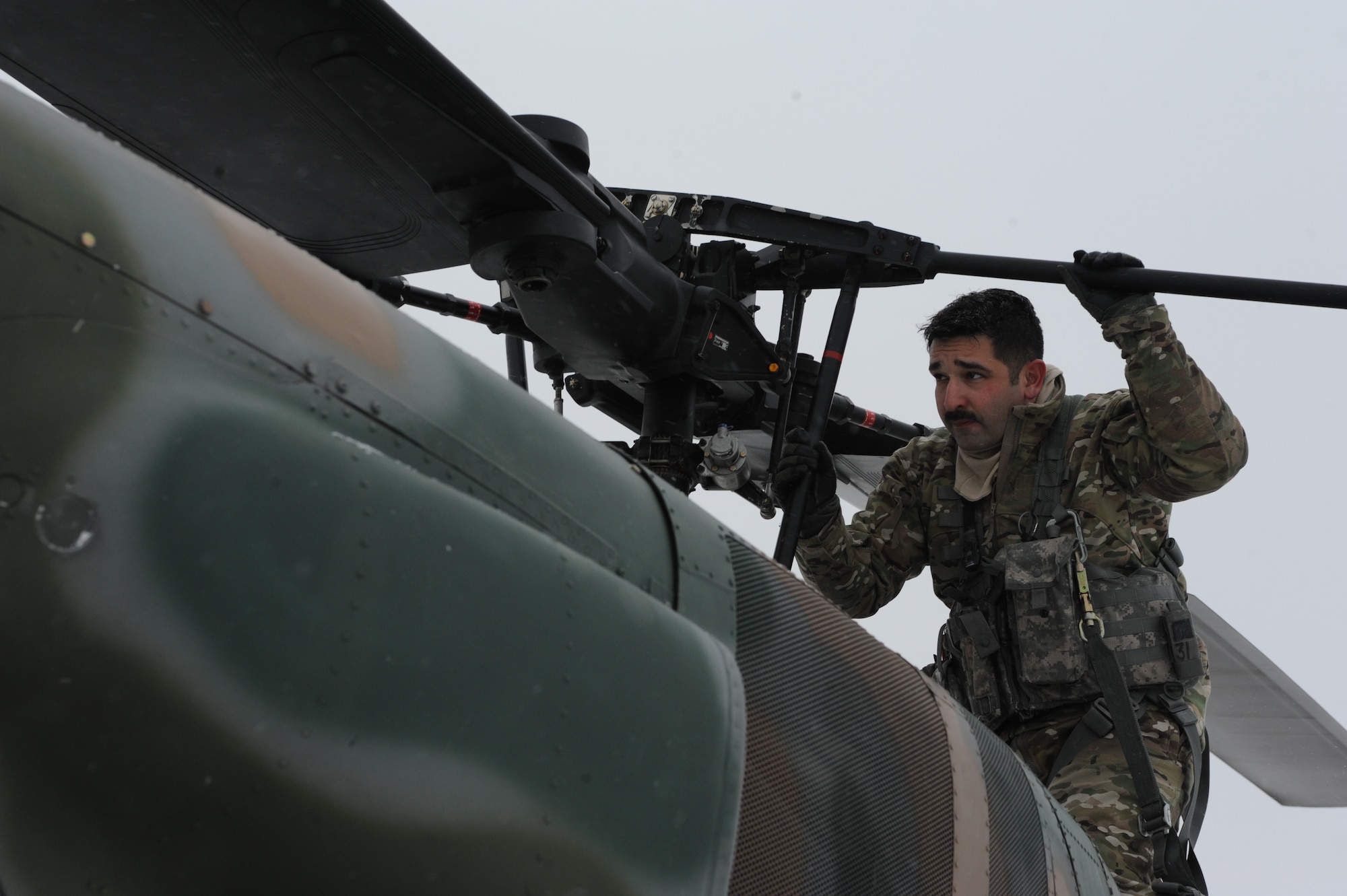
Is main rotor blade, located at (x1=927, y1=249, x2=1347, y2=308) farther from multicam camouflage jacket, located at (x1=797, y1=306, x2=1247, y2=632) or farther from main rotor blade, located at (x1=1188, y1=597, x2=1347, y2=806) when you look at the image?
main rotor blade, located at (x1=1188, y1=597, x2=1347, y2=806)

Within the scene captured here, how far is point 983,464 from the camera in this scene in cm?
399

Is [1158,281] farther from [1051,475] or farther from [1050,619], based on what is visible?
[1050,619]

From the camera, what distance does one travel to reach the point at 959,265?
12.6 ft

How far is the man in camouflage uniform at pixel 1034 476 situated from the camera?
11.2 ft

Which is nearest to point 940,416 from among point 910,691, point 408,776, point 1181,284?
point 1181,284

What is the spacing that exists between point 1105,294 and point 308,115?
2.27 meters

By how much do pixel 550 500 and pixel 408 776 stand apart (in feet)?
1.60

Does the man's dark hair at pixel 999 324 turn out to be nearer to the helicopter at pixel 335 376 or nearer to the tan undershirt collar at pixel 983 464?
the tan undershirt collar at pixel 983 464

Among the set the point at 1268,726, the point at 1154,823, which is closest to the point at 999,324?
the point at 1154,823

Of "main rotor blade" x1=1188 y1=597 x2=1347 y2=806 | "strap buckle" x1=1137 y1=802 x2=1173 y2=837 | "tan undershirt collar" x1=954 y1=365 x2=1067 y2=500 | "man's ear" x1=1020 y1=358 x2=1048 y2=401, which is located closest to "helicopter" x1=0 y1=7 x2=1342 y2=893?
"strap buckle" x1=1137 y1=802 x2=1173 y2=837

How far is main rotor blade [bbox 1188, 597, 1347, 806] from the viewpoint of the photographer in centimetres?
504

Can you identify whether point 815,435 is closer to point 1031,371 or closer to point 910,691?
point 1031,371

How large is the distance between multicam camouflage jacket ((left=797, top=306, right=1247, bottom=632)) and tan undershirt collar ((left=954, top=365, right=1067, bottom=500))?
0.04 metres

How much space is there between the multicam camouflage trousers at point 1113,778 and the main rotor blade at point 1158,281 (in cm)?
126
